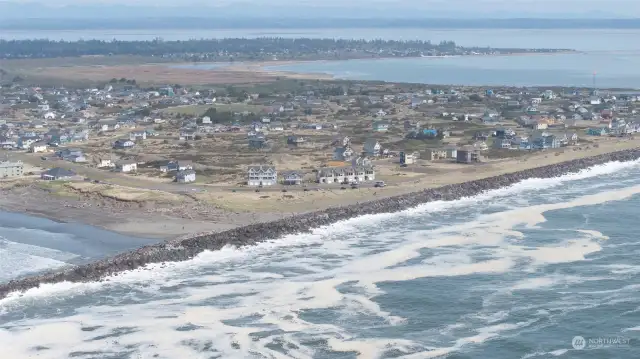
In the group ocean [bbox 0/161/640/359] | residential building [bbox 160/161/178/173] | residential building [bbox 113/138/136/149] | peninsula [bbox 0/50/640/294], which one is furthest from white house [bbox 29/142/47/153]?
ocean [bbox 0/161/640/359]

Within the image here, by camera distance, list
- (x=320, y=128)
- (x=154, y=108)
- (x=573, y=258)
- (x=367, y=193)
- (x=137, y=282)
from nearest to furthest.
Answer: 1. (x=137, y=282)
2. (x=573, y=258)
3. (x=367, y=193)
4. (x=320, y=128)
5. (x=154, y=108)

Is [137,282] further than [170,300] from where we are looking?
Yes

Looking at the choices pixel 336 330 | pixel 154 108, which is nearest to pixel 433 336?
pixel 336 330

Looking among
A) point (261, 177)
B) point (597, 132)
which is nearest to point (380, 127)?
point (597, 132)

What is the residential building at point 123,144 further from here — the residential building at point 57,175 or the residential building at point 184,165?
the residential building at point 57,175

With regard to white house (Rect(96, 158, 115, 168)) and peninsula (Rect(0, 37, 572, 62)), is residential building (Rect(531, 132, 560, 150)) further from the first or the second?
peninsula (Rect(0, 37, 572, 62))

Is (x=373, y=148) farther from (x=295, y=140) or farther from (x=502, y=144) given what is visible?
(x=502, y=144)

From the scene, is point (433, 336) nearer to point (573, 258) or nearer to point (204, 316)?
point (204, 316)
